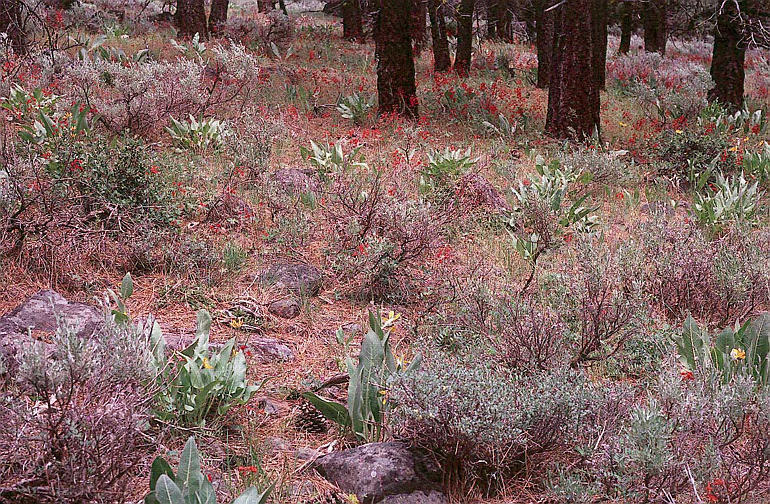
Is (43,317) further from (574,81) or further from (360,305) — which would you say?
(574,81)

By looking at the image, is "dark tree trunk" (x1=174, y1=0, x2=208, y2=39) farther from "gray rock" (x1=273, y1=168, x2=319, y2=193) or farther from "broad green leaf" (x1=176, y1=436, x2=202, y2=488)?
"broad green leaf" (x1=176, y1=436, x2=202, y2=488)

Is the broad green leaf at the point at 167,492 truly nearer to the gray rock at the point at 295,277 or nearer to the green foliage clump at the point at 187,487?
the green foliage clump at the point at 187,487

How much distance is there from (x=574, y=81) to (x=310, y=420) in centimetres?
773

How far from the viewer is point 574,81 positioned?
32.2 ft

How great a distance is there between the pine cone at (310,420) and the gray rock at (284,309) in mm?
1173

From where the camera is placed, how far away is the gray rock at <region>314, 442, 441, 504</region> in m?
2.77

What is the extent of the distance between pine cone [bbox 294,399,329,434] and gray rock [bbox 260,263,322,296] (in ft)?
4.76

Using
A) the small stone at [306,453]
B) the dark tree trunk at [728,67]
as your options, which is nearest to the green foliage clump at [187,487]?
the small stone at [306,453]

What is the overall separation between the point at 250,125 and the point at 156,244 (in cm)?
267

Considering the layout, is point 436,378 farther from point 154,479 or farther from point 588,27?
point 588,27

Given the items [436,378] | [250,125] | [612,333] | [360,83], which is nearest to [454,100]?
[360,83]

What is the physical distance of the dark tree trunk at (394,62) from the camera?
35.3 feet

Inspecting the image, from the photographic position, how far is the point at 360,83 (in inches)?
515

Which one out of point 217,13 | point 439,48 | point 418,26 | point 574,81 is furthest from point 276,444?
point 418,26
